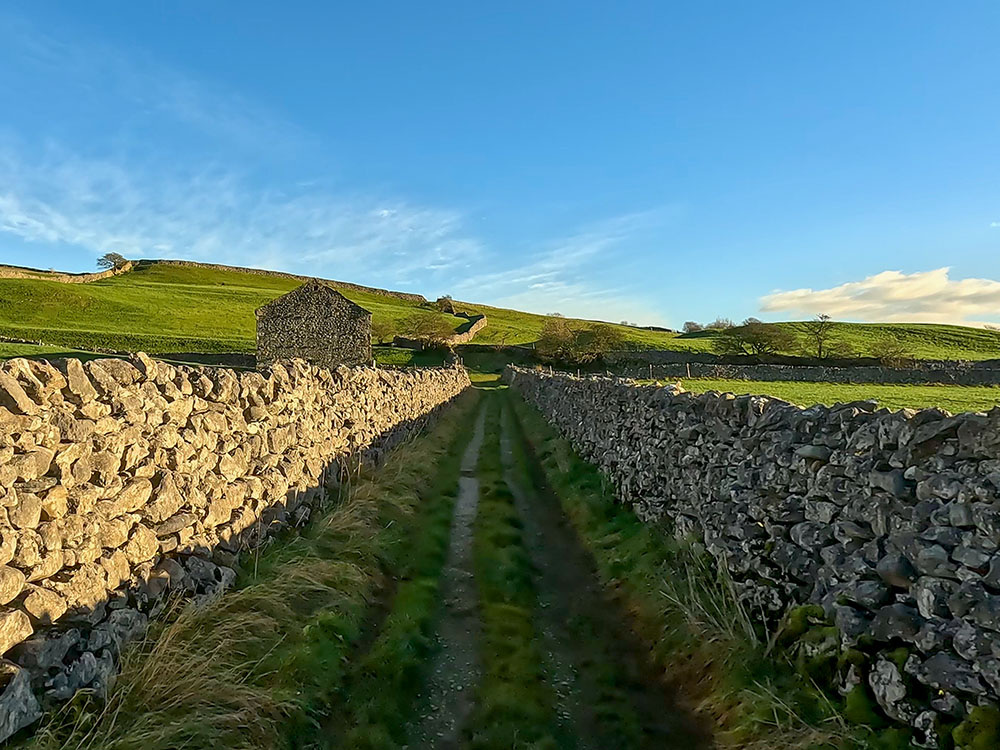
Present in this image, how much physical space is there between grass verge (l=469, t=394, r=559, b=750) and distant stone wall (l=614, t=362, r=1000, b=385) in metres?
43.4

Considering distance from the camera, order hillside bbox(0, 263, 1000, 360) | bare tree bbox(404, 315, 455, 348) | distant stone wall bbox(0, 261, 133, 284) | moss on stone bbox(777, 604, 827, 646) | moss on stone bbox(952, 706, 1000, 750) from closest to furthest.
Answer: moss on stone bbox(952, 706, 1000, 750) → moss on stone bbox(777, 604, 827, 646) → hillside bbox(0, 263, 1000, 360) → bare tree bbox(404, 315, 455, 348) → distant stone wall bbox(0, 261, 133, 284)

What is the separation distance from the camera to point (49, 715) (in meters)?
4.28

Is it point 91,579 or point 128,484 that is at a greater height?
point 128,484

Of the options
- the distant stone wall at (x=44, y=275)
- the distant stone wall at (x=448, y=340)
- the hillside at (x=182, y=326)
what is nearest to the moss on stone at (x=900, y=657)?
the hillside at (x=182, y=326)

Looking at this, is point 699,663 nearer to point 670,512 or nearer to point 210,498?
point 670,512

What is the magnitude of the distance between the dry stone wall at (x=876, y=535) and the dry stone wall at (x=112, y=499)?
5813 mm

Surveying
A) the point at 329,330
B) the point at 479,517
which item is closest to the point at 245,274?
the point at 329,330

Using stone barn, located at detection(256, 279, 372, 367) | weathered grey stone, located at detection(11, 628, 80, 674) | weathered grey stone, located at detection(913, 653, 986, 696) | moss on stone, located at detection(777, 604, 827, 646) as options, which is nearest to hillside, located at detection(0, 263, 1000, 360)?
stone barn, located at detection(256, 279, 372, 367)

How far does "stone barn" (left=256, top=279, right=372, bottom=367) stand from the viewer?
1764 inches

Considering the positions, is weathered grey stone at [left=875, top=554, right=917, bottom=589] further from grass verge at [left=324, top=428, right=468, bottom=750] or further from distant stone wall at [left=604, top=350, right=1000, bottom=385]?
distant stone wall at [left=604, top=350, right=1000, bottom=385]

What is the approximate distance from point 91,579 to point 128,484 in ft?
3.18

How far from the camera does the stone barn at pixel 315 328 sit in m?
44.8

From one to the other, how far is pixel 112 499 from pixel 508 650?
425 centimetres

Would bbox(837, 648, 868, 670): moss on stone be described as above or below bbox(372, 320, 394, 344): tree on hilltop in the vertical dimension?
below
